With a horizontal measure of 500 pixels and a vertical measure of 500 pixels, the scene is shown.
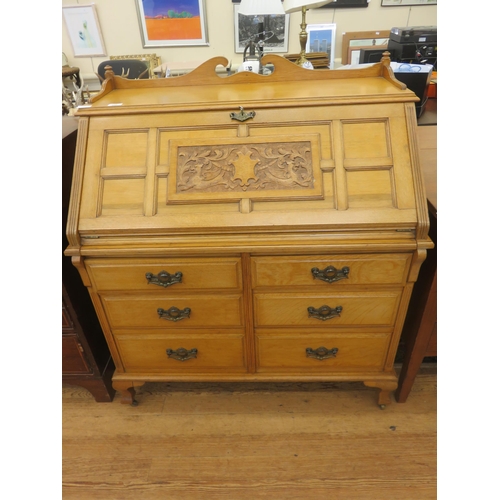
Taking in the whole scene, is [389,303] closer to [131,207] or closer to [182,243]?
[182,243]

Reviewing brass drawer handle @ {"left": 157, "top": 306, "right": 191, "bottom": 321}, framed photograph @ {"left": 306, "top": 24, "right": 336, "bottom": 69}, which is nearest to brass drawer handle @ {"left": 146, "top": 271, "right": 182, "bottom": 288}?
brass drawer handle @ {"left": 157, "top": 306, "right": 191, "bottom": 321}

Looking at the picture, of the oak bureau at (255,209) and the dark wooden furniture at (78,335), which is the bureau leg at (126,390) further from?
the oak bureau at (255,209)

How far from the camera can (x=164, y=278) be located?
1.40 m

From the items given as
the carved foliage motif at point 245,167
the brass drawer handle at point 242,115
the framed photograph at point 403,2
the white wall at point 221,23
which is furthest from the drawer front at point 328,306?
the framed photograph at point 403,2

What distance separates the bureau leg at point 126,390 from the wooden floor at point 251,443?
3 centimetres

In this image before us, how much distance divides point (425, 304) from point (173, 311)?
3.57 feet

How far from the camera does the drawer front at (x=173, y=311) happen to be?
58.1 inches

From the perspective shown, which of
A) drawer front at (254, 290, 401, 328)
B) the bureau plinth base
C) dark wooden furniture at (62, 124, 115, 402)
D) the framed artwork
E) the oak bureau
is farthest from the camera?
the framed artwork

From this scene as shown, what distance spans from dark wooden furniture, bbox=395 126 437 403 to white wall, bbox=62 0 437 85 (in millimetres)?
2822

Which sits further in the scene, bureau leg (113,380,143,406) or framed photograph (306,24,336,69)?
framed photograph (306,24,336,69)

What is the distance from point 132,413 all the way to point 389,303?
1.41 metres

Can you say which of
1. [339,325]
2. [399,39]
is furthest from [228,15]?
[339,325]

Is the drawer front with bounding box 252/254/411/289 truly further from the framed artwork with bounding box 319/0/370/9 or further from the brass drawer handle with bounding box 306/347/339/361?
the framed artwork with bounding box 319/0/370/9

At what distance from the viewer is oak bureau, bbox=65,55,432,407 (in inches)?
51.2
